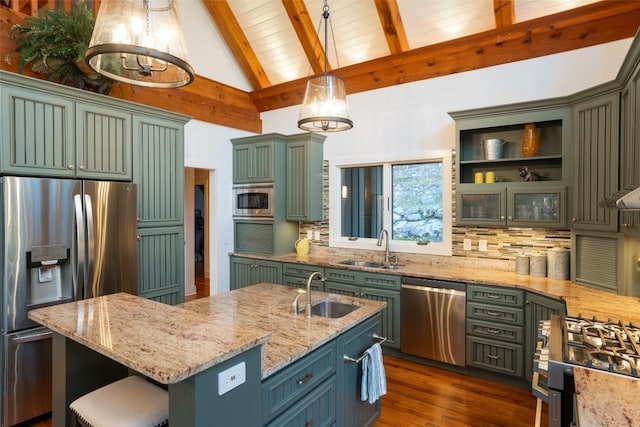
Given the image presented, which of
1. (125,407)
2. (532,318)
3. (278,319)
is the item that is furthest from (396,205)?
(125,407)

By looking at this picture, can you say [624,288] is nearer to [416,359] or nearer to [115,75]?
[416,359]

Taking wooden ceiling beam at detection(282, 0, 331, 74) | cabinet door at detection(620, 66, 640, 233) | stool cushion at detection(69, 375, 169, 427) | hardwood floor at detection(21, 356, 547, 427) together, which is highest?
wooden ceiling beam at detection(282, 0, 331, 74)

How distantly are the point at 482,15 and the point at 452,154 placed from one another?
1.42m

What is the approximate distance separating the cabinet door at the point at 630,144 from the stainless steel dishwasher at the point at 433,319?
4.46 feet

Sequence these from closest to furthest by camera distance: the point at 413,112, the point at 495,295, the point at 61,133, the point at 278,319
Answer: the point at 278,319 < the point at 61,133 < the point at 495,295 < the point at 413,112

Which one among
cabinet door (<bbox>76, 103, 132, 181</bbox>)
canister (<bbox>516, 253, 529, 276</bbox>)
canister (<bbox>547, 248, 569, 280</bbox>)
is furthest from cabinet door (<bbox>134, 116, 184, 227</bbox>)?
canister (<bbox>547, 248, 569, 280</bbox>)

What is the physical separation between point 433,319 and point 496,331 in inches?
21.6

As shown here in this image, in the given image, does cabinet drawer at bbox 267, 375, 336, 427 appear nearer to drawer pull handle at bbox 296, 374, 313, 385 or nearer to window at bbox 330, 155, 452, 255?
drawer pull handle at bbox 296, 374, 313, 385

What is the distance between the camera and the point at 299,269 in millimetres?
4352

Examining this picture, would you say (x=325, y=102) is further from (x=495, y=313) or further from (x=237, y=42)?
(x=237, y=42)

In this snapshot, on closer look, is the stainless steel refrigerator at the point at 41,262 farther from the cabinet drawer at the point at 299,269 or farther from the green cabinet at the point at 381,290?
the green cabinet at the point at 381,290

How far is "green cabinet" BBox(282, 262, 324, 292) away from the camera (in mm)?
4216

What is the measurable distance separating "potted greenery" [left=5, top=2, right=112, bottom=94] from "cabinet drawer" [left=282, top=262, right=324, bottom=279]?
285cm

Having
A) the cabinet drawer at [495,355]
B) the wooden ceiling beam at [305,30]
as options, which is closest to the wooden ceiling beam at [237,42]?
the wooden ceiling beam at [305,30]
